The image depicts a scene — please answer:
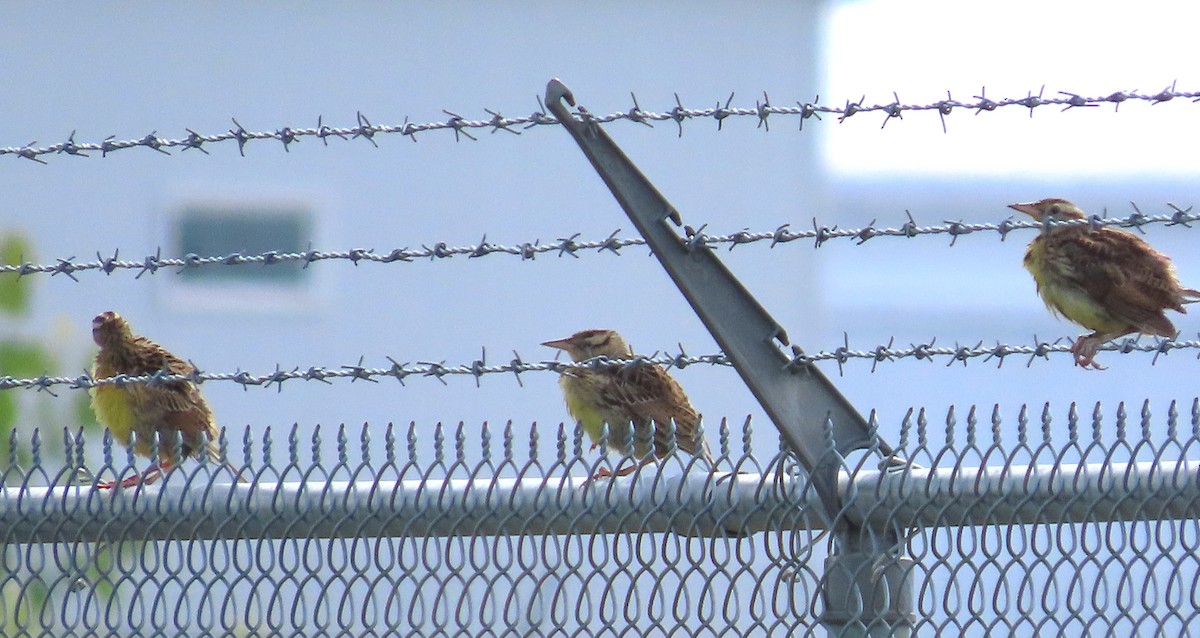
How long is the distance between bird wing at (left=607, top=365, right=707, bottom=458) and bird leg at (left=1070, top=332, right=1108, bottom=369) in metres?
1.47

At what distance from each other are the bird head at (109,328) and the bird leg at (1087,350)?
3373mm

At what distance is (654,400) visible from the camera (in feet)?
21.6

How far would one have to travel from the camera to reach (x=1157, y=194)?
113ft

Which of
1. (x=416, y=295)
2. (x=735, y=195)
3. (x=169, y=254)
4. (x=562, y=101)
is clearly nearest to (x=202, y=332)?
(x=169, y=254)

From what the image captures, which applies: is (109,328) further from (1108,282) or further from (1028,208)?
(1108,282)

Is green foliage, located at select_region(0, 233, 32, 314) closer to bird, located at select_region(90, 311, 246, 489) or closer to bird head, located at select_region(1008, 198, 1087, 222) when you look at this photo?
bird, located at select_region(90, 311, 246, 489)

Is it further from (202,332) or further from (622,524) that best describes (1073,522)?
(202,332)

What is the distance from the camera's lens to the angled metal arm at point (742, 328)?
12.8 feet

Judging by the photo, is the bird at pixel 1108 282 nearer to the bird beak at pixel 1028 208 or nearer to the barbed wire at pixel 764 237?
the bird beak at pixel 1028 208

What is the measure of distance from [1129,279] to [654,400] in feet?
5.82

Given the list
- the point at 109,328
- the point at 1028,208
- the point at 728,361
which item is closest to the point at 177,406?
the point at 109,328

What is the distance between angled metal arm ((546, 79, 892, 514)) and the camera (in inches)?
153

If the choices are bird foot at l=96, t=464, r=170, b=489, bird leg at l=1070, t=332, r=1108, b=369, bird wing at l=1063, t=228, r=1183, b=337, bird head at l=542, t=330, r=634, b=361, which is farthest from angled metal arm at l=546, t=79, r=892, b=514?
bird head at l=542, t=330, r=634, b=361

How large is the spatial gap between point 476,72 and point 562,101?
16589mm
